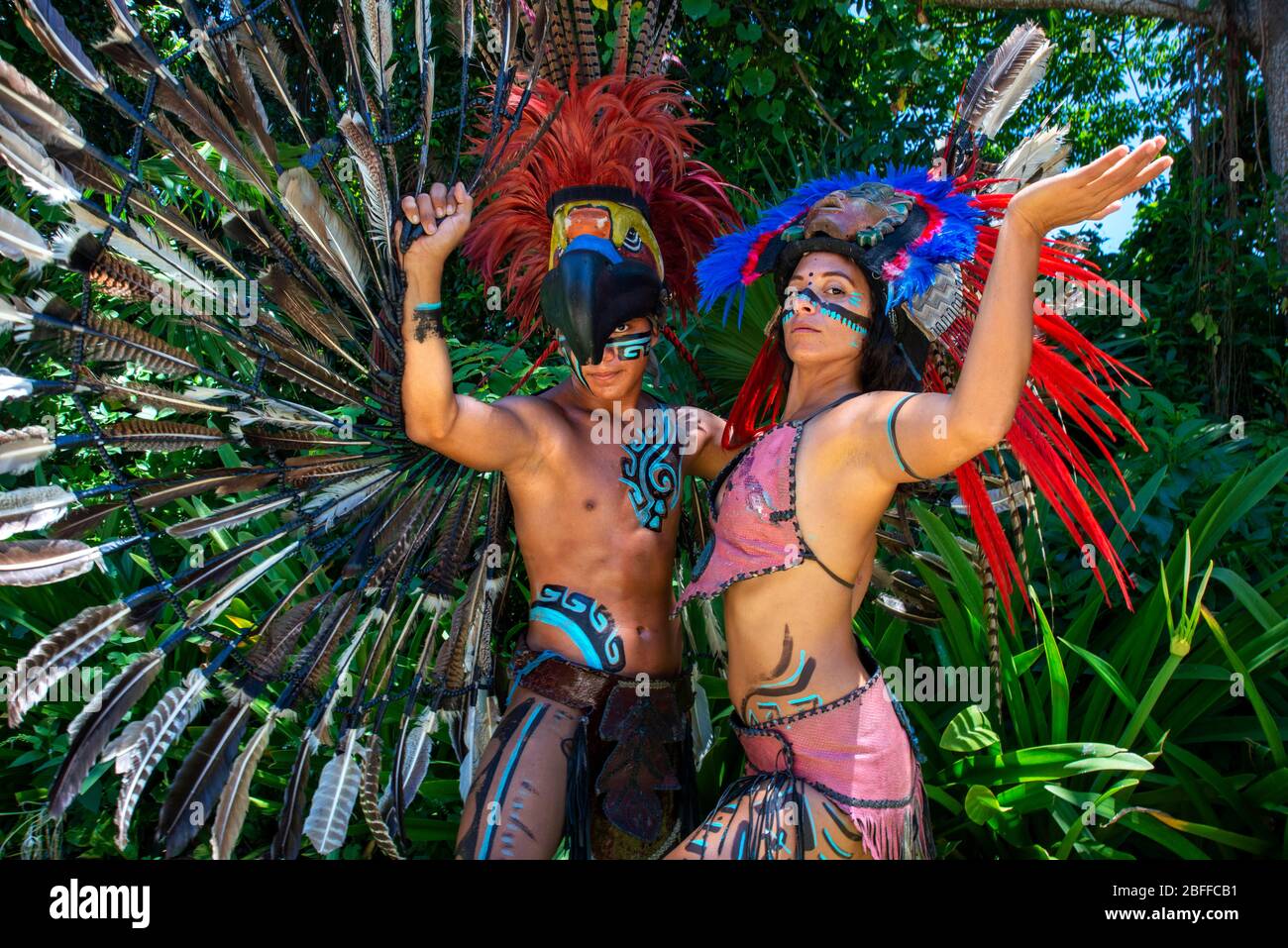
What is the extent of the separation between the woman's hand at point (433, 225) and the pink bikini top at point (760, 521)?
28.8 inches

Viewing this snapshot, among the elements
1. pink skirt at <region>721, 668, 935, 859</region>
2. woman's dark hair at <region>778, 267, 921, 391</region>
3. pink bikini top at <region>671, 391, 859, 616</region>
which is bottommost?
pink skirt at <region>721, 668, 935, 859</region>

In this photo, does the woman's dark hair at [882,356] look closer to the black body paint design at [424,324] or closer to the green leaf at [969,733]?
the black body paint design at [424,324]

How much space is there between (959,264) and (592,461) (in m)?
0.90

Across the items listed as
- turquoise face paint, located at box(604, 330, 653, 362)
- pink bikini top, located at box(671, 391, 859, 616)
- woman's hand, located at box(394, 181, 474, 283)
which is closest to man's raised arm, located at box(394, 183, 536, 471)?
woman's hand, located at box(394, 181, 474, 283)

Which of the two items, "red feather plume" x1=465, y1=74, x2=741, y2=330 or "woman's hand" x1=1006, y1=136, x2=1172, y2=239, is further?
"red feather plume" x1=465, y1=74, x2=741, y2=330

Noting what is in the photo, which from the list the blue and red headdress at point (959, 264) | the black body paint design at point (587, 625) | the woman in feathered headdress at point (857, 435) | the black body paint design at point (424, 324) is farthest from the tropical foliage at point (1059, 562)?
the black body paint design at point (424, 324)

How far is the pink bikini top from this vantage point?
209 cm

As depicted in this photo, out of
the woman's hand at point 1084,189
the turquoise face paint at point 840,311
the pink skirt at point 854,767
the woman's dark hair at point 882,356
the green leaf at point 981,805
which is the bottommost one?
the green leaf at point 981,805

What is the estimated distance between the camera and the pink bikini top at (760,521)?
2.09m

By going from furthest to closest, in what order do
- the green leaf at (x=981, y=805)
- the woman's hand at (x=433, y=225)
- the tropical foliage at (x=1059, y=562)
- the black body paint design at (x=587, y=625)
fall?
the tropical foliage at (x=1059, y=562), the green leaf at (x=981, y=805), the black body paint design at (x=587, y=625), the woman's hand at (x=433, y=225)

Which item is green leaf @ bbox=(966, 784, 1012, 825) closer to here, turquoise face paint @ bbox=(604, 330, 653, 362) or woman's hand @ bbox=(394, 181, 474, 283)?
turquoise face paint @ bbox=(604, 330, 653, 362)

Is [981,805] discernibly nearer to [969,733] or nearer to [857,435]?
[969,733]

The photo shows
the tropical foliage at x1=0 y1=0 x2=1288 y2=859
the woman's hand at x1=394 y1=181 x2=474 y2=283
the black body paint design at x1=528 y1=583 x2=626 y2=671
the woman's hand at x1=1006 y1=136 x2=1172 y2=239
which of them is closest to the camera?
the woman's hand at x1=1006 y1=136 x2=1172 y2=239
